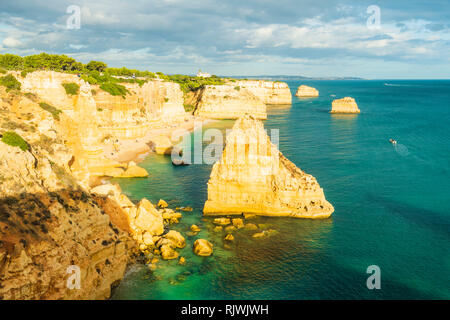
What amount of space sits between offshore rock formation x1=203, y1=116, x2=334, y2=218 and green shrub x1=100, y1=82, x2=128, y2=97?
43482mm

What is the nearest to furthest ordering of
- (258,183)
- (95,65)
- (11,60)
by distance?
(258,183)
(11,60)
(95,65)

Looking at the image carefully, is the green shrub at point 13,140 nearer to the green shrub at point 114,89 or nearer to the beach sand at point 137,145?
the beach sand at point 137,145

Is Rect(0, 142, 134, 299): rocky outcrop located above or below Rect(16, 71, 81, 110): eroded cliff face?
below

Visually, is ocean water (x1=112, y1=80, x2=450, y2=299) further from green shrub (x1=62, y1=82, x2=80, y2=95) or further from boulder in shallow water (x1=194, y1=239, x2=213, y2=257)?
green shrub (x1=62, y1=82, x2=80, y2=95)

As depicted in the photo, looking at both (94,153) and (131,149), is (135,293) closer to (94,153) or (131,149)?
(94,153)

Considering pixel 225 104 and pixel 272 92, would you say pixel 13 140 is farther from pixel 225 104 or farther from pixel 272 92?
pixel 272 92

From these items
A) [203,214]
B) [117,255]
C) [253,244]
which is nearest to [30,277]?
[117,255]

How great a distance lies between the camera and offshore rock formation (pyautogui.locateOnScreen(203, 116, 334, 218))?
106 ft

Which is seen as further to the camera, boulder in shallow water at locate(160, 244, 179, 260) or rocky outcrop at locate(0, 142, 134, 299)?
boulder in shallow water at locate(160, 244, 179, 260)

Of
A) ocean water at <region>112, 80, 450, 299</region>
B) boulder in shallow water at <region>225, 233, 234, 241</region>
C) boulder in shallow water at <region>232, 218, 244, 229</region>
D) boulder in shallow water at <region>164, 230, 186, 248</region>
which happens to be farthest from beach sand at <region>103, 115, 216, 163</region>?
boulder in shallow water at <region>225, 233, 234, 241</region>

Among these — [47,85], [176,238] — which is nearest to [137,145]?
[47,85]

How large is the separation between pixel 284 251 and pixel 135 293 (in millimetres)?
12360

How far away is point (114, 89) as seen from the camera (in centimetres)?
6831

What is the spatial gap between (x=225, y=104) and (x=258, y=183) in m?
81.7
